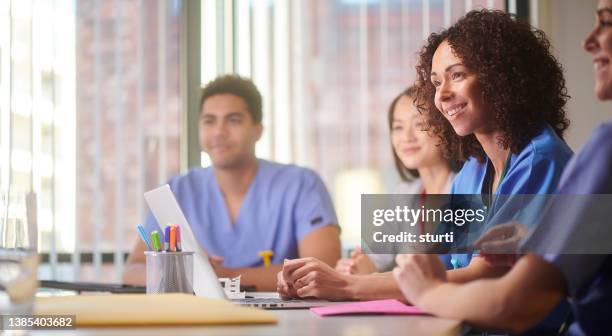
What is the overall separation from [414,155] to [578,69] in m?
1.04

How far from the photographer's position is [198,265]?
167 cm

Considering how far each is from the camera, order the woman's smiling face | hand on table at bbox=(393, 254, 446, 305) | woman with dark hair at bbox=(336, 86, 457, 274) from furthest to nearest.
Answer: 1. woman with dark hair at bbox=(336, 86, 457, 274)
2. the woman's smiling face
3. hand on table at bbox=(393, 254, 446, 305)

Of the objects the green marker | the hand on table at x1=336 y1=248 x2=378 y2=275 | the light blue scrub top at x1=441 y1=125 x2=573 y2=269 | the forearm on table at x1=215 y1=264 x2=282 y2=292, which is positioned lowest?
the forearm on table at x1=215 y1=264 x2=282 y2=292

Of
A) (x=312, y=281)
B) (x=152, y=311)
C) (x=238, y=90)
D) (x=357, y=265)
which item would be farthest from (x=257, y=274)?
(x=152, y=311)

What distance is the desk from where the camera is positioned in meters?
1.11

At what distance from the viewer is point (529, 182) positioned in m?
1.54

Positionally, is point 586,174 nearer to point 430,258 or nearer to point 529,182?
point 430,258

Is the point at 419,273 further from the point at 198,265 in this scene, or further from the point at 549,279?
the point at 198,265

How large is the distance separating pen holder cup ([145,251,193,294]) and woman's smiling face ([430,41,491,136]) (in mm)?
596

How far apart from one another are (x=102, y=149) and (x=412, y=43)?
1.39 metres

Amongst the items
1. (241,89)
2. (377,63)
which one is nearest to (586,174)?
(241,89)

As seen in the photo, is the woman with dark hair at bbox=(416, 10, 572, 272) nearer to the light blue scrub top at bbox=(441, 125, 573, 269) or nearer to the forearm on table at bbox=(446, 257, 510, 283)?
the light blue scrub top at bbox=(441, 125, 573, 269)

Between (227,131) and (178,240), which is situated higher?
(227,131)

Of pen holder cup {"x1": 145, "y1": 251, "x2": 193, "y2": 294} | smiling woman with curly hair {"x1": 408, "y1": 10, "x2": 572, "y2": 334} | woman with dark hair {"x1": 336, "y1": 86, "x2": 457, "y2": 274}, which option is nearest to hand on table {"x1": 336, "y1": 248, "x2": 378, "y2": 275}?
woman with dark hair {"x1": 336, "y1": 86, "x2": 457, "y2": 274}
